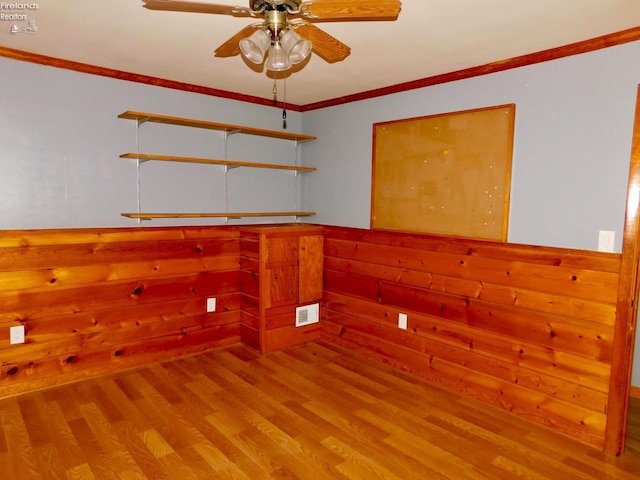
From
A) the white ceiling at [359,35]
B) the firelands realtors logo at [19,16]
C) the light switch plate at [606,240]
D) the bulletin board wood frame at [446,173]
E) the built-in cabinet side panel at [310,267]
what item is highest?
the white ceiling at [359,35]

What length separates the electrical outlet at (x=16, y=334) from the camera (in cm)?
297

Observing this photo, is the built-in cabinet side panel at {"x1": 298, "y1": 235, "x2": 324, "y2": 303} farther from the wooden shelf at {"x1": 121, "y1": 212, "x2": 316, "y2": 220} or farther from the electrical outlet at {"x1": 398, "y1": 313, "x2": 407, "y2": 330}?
the electrical outlet at {"x1": 398, "y1": 313, "x2": 407, "y2": 330}

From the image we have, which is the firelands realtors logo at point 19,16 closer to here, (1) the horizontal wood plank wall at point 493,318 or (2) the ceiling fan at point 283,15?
(2) the ceiling fan at point 283,15

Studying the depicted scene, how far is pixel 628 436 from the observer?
2621mm

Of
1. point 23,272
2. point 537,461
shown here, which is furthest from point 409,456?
point 23,272

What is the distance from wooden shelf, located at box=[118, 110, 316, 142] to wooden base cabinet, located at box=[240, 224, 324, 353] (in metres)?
0.91

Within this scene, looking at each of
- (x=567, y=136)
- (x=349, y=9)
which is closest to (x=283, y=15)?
(x=349, y=9)

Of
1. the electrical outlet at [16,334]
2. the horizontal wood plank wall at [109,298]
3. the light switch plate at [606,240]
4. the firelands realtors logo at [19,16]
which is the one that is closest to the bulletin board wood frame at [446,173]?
the light switch plate at [606,240]

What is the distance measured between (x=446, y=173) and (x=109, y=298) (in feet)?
9.21

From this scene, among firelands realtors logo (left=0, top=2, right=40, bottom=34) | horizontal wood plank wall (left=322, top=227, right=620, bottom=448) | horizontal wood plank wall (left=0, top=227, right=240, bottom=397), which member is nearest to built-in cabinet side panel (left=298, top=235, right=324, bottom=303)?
horizontal wood plank wall (left=322, top=227, right=620, bottom=448)

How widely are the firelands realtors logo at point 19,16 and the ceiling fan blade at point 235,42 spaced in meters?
0.95

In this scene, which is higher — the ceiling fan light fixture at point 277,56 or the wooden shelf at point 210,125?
the wooden shelf at point 210,125

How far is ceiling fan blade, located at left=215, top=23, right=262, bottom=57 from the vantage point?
1.81m

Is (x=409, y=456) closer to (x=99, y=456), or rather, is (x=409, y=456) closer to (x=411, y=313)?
(x=411, y=313)
